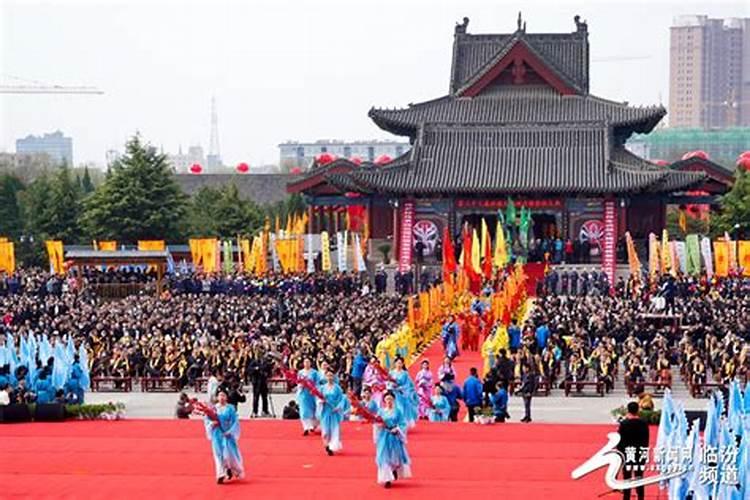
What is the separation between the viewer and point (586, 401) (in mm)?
25750

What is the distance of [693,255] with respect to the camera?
43.2m

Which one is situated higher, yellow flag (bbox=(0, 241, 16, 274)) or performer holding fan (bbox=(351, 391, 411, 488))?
yellow flag (bbox=(0, 241, 16, 274))

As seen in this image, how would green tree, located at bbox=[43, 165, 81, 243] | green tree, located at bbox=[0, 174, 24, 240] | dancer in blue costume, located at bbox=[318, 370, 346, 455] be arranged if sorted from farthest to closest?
1. green tree, located at bbox=[0, 174, 24, 240]
2. green tree, located at bbox=[43, 165, 81, 243]
3. dancer in blue costume, located at bbox=[318, 370, 346, 455]

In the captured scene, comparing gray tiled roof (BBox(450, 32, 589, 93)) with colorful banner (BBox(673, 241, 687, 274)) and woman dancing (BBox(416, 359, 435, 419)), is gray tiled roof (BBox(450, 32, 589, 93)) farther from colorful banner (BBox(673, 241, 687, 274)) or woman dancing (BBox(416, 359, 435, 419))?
woman dancing (BBox(416, 359, 435, 419))

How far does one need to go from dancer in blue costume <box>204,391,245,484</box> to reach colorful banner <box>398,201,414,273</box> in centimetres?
3409

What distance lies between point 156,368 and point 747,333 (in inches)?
465

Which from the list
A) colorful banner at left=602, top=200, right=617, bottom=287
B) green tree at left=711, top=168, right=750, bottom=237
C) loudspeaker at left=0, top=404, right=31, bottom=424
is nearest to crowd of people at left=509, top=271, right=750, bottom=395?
colorful banner at left=602, top=200, right=617, bottom=287

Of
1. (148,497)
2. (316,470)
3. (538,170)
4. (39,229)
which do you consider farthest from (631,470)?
(39,229)

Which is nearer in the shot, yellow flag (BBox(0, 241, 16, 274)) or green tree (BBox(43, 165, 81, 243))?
yellow flag (BBox(0, 241, 16, 274))

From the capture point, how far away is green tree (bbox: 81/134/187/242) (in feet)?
183

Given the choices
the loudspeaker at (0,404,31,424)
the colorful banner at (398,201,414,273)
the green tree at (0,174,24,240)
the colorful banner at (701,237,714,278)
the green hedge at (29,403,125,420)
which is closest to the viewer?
the loudspeaker at (0,404,31,424)

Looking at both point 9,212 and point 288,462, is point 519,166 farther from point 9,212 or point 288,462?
point 288,462

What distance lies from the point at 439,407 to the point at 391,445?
5.70 meters

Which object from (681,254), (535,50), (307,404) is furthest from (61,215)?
(307,404)
